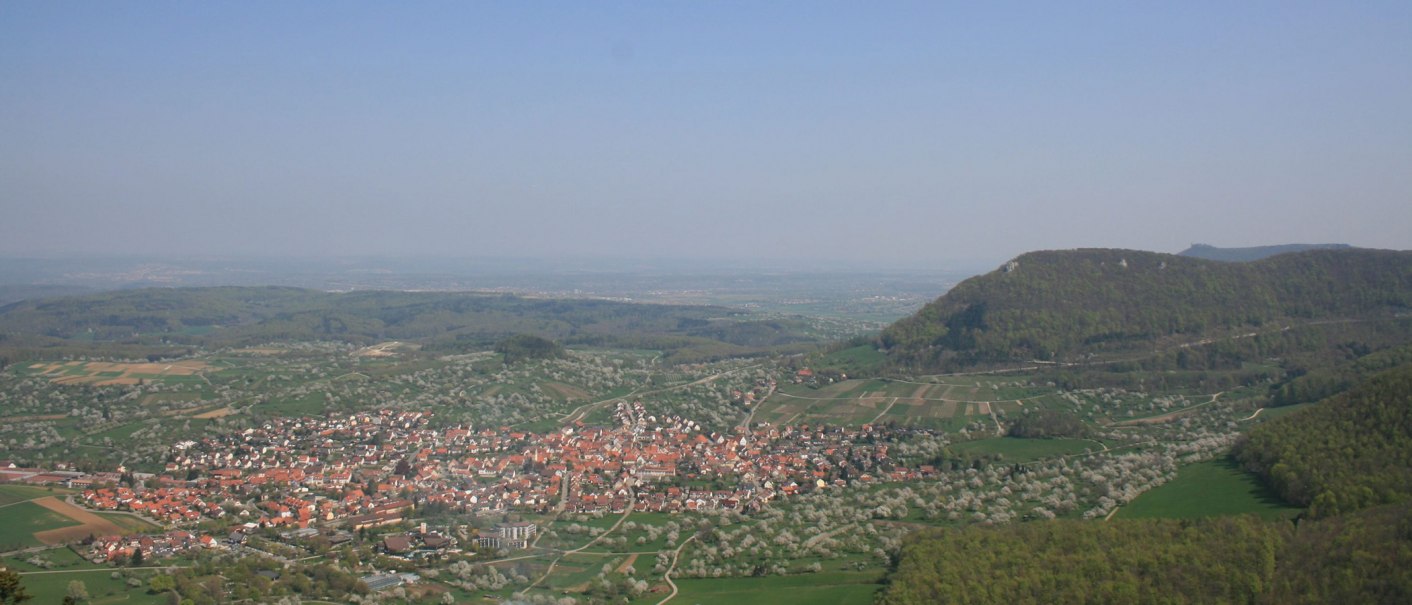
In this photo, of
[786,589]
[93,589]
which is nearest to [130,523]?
[93,589]

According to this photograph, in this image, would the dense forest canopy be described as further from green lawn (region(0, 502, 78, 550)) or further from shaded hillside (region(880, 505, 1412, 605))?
green lawn (region(0, 502, 78, 550))

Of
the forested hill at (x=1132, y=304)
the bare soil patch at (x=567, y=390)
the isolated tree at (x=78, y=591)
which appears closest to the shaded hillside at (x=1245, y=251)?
the forested hill at (x=1132, y=304)

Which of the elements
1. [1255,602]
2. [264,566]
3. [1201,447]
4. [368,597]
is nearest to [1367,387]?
[1201,447]

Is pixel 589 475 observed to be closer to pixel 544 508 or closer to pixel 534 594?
pixel 544 508

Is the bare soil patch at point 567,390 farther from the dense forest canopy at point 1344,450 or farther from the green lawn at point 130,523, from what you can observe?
the dense forest canopy at point 1344,450

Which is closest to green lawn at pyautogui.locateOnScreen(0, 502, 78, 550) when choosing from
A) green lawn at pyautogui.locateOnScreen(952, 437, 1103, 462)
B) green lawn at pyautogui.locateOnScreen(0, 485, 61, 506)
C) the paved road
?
green lawn at pyautogui.locateOnScreen(0, 485, 61, 506)

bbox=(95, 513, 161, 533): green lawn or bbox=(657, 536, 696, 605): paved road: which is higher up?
bbox=(95, 513, 161, 533): green lawn
